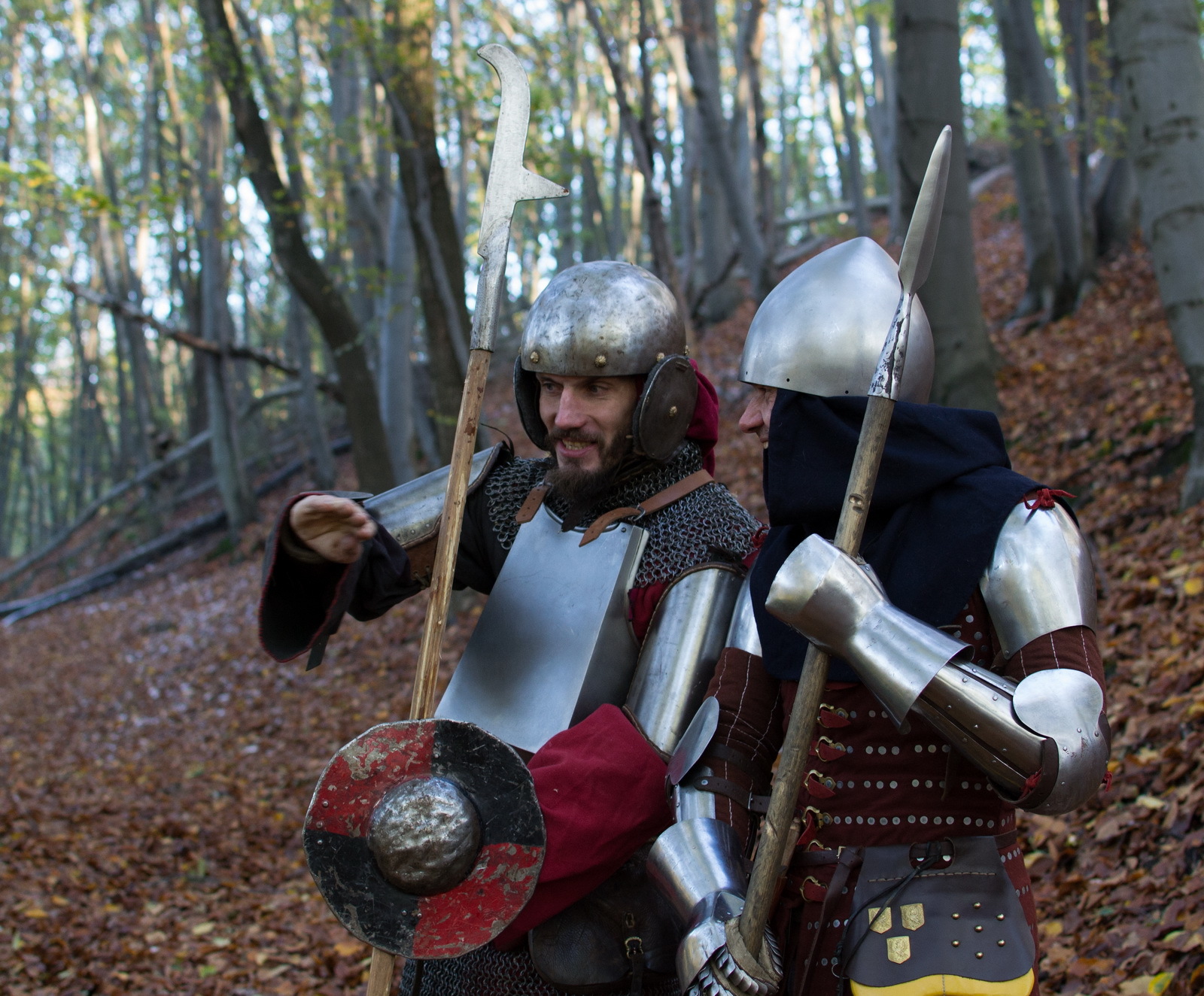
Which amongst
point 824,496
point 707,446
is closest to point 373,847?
point 824,496

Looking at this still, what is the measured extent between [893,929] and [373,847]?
99 centimetres

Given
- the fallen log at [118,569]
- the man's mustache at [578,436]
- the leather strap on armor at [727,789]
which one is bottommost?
the fallen log at [118,569]

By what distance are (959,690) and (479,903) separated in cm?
105

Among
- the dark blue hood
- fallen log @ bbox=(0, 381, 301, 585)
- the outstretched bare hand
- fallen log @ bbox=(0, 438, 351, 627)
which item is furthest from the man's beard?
fallen log @ bbox=(0, 438, 351, 627)

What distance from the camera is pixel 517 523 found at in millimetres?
2850

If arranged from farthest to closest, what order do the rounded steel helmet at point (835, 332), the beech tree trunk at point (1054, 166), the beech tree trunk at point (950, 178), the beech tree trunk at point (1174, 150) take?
the beech tree trunk at point (1054, 166), the beech tree trunk at point (950, 178), the beech tree trunk at point (1174, 150), the rounded steel helmet at point (835, 332)

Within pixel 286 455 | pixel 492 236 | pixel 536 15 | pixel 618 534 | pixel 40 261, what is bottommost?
pixel 286 455

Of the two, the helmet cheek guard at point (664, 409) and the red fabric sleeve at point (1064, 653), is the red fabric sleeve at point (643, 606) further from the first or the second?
the red fabric sleeve at point (1064, 653)

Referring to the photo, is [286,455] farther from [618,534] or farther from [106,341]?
[618,534]

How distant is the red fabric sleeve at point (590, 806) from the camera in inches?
87.1

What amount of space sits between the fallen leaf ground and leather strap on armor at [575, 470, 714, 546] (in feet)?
7.13

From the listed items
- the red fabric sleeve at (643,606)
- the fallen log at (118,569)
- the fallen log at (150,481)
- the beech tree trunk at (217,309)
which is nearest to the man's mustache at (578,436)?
the red fabric sleeve at (643,606)

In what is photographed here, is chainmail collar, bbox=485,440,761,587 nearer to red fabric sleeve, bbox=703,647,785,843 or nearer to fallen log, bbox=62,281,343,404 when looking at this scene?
red fabric sleeve, bbox=703,647,785,843

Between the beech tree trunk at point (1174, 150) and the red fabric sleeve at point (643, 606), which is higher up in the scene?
the beech tree trunk at point (1174, 150)
